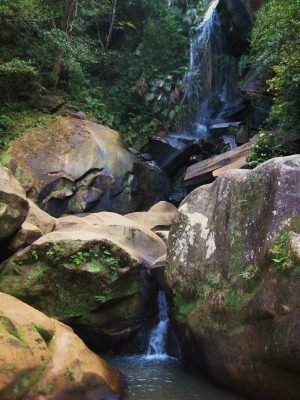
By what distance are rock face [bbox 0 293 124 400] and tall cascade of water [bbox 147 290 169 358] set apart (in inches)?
96.5

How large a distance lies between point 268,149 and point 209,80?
9.21 m

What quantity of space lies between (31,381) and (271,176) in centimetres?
420

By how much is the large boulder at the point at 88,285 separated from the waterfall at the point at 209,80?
398 inches

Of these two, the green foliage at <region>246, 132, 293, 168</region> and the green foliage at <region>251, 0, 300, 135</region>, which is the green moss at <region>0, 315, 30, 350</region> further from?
the green foliage at <region>251, 0, 300, 135</region>

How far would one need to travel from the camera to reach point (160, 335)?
9.22 m

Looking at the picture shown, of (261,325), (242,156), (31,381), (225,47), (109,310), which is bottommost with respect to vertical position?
(109,310)

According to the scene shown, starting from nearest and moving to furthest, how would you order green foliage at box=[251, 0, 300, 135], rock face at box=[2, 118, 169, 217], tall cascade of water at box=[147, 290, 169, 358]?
tall cascade of water at box=[147, 290, 169, 358], green foliage at box=[251, 0, 300, 135], rock face at box=[2, 118, 169, 217]

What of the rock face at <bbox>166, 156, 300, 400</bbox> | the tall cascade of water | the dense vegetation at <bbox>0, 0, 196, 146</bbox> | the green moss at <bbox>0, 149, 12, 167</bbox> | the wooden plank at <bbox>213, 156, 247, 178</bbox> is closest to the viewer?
the rock face at <bbox>166, 156, 300, 400</bbox>

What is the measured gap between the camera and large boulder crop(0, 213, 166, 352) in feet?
27.5

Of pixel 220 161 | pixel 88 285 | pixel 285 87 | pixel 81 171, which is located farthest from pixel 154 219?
pixel 285 87

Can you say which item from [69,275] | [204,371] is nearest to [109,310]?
[69,275]

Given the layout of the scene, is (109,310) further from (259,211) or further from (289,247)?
(289,247)

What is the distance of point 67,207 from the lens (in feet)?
48.1

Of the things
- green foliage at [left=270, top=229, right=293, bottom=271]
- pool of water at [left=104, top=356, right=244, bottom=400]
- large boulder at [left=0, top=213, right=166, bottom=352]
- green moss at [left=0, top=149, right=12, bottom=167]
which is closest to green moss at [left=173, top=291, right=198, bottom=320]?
pool of water at [left=104, top=356, right=244, bottom=400]
